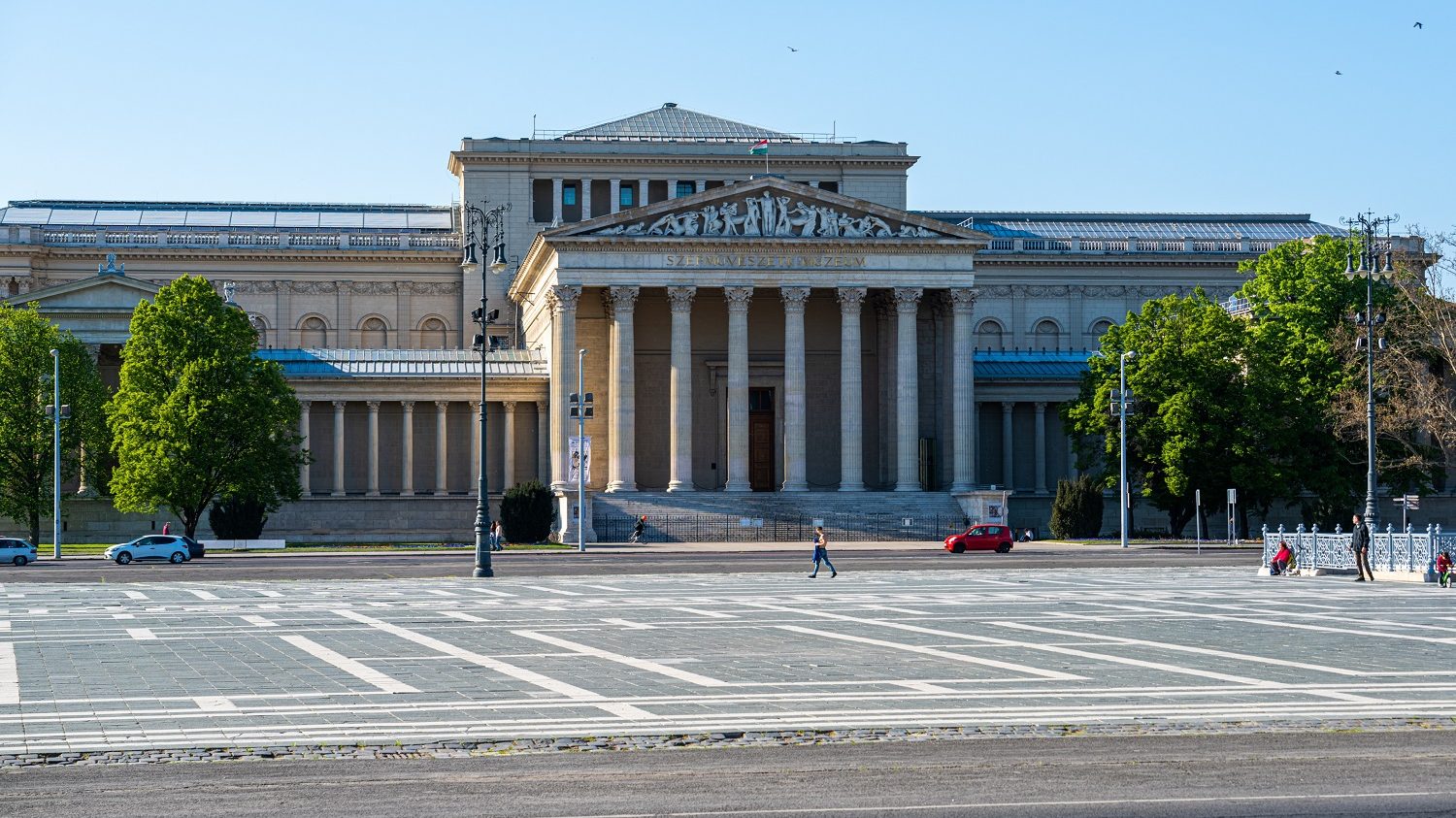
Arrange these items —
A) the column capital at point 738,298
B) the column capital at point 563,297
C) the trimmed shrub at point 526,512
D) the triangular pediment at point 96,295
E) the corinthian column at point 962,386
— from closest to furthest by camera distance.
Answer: the trimmed shrub at point 526,512, the column capital at point 563,297, the column capital at point 738,298, the corinthian column at point 962,386, the triangular pediment at point 96,295

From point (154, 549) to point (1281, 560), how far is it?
46.4m

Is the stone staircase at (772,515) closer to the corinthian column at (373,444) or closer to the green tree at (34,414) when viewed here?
the corinthian column at (373,444)

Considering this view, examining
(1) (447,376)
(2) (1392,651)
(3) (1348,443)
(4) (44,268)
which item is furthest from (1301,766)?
(4) (44,268)

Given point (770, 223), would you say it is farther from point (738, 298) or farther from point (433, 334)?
point (433, 334)

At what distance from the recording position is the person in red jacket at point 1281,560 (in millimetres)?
57969

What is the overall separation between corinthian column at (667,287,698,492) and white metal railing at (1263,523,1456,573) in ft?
137

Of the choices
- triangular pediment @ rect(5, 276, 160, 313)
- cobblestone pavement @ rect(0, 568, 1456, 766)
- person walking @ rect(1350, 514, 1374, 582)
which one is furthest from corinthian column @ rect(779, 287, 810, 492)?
cobblestone pavement @ rect(0, 568, 1456, 766)

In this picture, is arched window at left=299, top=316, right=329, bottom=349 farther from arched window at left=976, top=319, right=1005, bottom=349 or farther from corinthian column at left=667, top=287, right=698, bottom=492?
arched window at left=976, top=319, right=1005, bottom=349

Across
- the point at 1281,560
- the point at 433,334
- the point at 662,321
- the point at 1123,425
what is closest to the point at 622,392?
the point at 662,321

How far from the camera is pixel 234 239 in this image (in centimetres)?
12762

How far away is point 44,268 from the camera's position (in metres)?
125

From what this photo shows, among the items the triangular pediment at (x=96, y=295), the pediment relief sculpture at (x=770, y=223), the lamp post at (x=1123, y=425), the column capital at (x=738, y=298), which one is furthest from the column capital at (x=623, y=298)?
the triangular pediment at (x=96, y=295)

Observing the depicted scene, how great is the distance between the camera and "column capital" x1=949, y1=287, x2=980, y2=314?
327 ft

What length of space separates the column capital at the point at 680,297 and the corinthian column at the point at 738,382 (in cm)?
200
